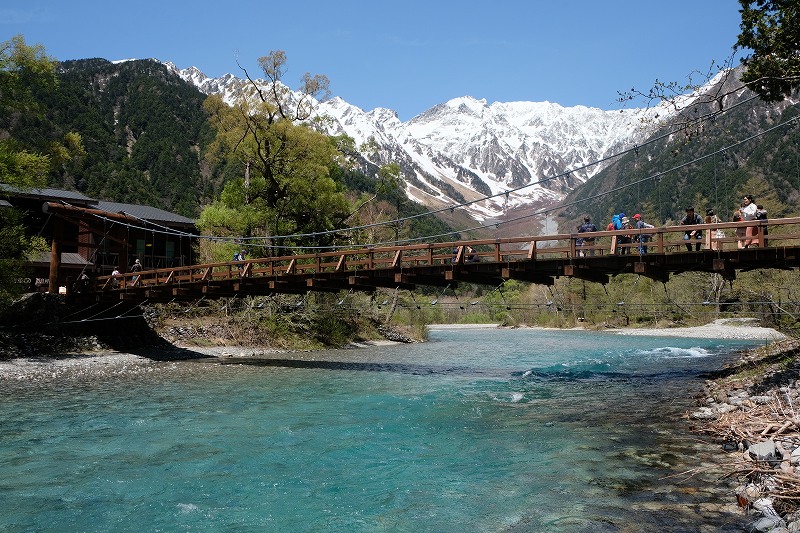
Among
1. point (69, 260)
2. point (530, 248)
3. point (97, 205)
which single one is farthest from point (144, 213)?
point (530, 248)

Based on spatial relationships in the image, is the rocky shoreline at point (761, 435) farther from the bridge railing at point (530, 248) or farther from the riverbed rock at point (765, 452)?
the bridge railing at point (530, 248)

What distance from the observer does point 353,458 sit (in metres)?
10.2

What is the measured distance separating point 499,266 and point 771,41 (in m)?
9.55

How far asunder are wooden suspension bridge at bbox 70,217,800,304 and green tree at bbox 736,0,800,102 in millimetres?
3599

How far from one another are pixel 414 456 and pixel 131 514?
4432 millimetres

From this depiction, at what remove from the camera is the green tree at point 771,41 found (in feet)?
47.9

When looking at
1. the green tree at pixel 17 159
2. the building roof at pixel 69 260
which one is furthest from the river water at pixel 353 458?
the building roof at pixel 69 260

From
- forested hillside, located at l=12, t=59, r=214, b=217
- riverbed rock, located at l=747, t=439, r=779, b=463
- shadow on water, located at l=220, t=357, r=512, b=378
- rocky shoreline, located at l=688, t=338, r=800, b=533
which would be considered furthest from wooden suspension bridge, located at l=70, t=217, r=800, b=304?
forested hillside, located at l=12, t=59, r=214, b=217

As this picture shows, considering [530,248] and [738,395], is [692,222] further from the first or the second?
[738,395]

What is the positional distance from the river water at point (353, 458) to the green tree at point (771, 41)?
8.09 metres

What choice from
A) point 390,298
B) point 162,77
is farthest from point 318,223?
point 162,77

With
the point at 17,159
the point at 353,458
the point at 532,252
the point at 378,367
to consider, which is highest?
the point at 17,159

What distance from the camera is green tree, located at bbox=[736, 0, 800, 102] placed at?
1461 cm

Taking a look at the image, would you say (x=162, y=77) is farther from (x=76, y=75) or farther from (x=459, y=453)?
(x=459, y=453)
